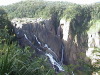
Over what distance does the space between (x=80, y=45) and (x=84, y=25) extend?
5842 mm

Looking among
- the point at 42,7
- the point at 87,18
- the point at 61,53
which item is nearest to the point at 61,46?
the point at 61,53

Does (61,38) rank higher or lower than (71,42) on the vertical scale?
higher

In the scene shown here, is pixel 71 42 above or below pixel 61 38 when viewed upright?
below

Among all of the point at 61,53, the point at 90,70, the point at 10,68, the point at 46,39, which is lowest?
the point at 61,53

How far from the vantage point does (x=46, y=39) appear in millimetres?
25188

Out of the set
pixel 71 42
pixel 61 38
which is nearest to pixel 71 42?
pixel 71 42

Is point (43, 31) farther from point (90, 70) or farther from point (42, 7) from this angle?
point (90, 70)

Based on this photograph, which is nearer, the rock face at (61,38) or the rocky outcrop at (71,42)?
the rock face at (61,38)

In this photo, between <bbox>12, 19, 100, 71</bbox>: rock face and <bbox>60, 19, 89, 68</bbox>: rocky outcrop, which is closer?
<bbox>12, 19, 100, 71</bbox>: rock face

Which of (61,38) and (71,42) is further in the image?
(61,38)

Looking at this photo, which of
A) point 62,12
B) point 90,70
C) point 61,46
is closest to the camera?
point 90,70

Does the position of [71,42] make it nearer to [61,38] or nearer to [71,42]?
[71,42]

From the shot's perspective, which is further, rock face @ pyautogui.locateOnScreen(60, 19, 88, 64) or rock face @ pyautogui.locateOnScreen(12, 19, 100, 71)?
rock face @ pyautogui.locateOnScreen(60, 19, 88, 64)

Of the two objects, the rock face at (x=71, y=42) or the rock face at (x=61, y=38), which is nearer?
the rock face at (x=61, y=38)
